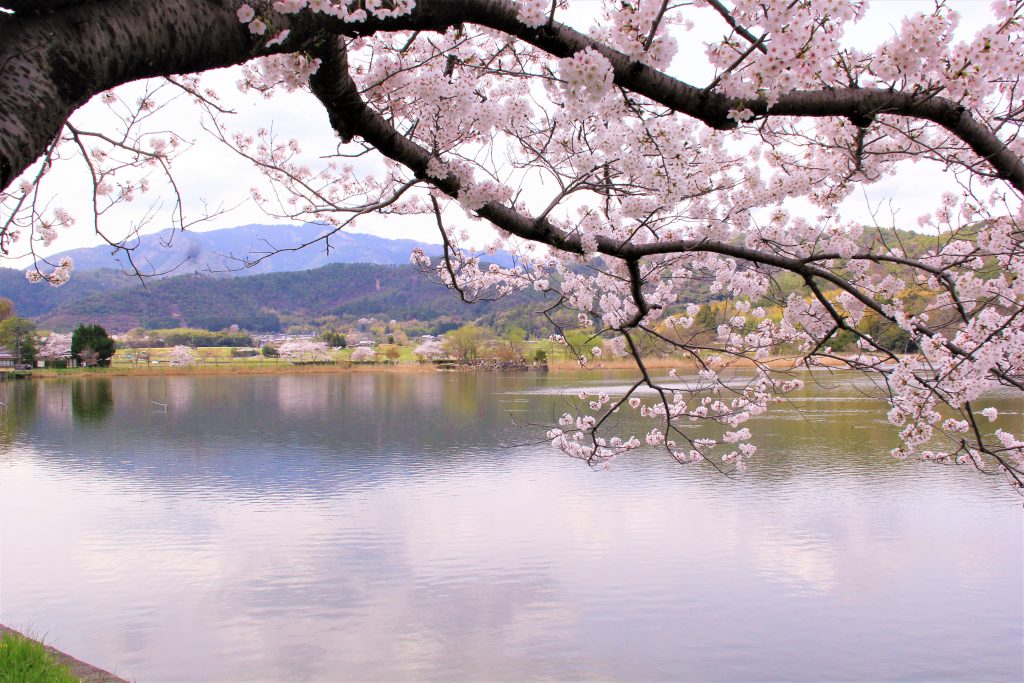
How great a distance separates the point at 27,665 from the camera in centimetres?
401

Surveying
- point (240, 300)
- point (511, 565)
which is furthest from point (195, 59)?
point (240, 300)

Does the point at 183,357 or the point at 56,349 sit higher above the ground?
the point at 56,349

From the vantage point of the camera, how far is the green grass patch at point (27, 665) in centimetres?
381

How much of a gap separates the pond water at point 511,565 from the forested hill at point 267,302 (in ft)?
241

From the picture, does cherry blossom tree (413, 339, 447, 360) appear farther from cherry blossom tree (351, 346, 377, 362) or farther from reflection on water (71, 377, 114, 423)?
reflection on water (71, 377, 114, 423)

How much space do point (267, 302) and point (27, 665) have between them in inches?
4627

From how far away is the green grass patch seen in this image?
3807mm

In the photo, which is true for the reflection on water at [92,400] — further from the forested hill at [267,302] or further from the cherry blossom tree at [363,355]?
the forested hill at [267,302]

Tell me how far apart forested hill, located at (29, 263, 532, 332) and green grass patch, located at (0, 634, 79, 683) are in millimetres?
80957

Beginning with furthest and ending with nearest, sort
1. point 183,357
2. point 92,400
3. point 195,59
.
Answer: point 183,357 → point 92,400 → point 195,59

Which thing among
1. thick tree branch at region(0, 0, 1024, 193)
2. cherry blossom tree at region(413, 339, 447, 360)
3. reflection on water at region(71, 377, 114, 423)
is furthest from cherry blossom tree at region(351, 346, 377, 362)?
thick tree branch at region(0, 0, 1024, 193)

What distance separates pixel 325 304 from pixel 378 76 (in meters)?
120

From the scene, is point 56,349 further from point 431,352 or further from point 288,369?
point 431,352

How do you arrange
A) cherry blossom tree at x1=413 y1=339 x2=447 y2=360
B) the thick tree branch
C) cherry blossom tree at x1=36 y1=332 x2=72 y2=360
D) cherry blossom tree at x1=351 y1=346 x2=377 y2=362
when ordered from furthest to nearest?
cherry blossom tree at x1=351 y1=346 x2=377 y2=362
cherry blossom tree at x1=413 y1=339 x2=447 y2=360
cherry blossom tree at x1=36 y1=332 x2=72 y2=360
the thick tree branch
